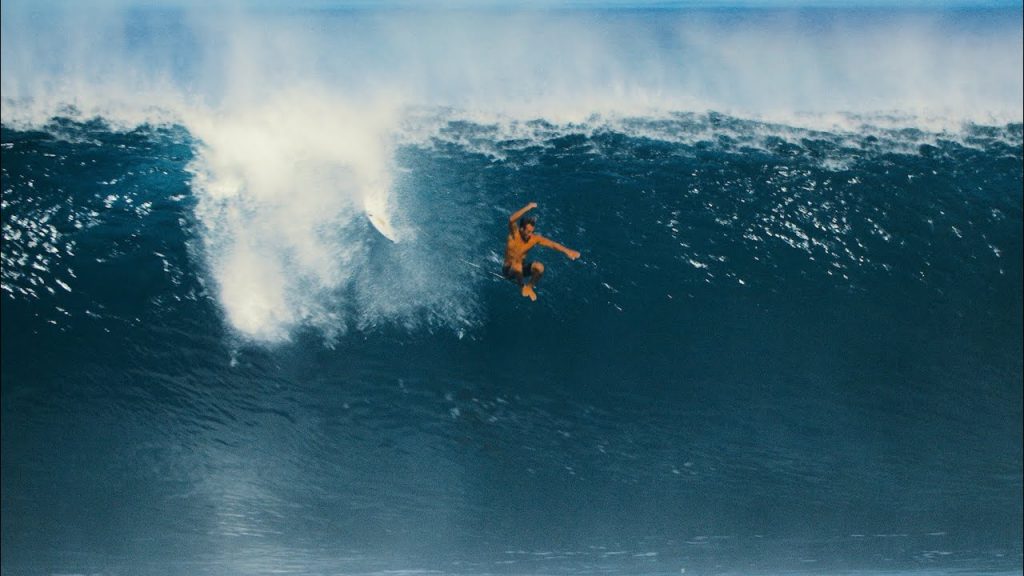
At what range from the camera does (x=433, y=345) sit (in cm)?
817

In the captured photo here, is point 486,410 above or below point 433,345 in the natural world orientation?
below

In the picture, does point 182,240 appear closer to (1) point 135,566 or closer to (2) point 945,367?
(1) point 135,566

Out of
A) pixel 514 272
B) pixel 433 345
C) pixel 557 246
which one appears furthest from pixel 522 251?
pixel 433 345

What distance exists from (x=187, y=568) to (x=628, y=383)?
150 inches

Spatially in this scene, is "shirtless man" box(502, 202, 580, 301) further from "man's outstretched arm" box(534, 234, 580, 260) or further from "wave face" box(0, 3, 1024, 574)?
"wave face" box(0, 3, 1024, 574)

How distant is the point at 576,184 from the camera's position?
873cm

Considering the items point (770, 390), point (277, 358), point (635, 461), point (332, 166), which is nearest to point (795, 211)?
point (770, 390)

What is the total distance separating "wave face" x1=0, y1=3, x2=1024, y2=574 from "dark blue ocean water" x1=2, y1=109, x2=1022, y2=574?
23 millimetres

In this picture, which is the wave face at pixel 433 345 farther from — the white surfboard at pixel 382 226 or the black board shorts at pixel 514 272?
the black board shorts at pixel 514 272

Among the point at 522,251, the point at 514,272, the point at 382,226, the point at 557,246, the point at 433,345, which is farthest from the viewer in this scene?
the point at 382,226

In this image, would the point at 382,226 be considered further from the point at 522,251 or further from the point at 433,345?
the point at 522,251

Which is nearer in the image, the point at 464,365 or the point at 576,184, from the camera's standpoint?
the point at 464,365

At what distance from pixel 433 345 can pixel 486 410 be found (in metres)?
0.68

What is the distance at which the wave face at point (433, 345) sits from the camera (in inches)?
322
